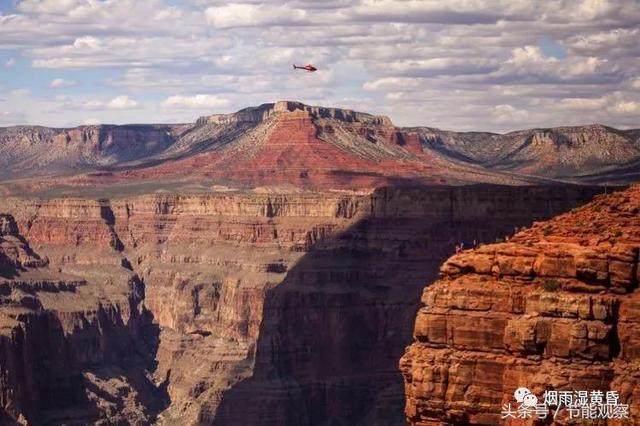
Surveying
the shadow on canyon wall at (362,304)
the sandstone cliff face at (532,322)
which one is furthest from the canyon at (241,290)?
the sandstone cliff face at (532,322)

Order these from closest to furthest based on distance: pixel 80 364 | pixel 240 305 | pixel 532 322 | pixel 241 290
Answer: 1. pixel 532 322
2. pixel 80 364
3. pixel 240 305
4. pixel 241 290

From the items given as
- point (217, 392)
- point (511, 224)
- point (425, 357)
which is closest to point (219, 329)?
point (217, 392)

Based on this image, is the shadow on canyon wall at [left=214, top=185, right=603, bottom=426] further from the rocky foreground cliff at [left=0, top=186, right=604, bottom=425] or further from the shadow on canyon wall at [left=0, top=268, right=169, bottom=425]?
the shadow on canyon wall at [left=0, top=268, right=169, bottom=425]

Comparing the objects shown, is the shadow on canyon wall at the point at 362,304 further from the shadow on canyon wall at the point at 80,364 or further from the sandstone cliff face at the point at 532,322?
the sandstone cliff face at the point at 532,322

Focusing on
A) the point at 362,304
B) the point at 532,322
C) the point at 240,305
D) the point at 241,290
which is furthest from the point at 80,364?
the point at 532,322

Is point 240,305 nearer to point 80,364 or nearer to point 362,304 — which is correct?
point 80,364

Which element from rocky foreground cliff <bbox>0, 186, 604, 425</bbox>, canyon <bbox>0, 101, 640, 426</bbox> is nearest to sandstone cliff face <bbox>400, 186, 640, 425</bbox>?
canyon <bbox>0, 101, 640, 426</bbox>

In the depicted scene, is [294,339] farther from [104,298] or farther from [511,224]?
[104,298]
